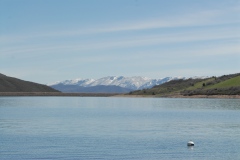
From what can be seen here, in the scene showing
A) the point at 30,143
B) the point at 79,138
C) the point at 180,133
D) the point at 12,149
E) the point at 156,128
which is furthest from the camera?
the point at 156,128

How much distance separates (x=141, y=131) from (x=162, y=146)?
53.0 feet

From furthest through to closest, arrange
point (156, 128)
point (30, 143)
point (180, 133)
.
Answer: point (156, 128)
point (180, 133)
point (30, 143)

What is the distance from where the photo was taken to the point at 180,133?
70.1 meters

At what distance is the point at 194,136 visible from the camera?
66625mm

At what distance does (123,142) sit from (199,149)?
9.17 m

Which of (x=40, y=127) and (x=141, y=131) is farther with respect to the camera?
(x=40, y=127)

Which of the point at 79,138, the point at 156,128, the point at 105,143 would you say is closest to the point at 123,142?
the point at 105,143

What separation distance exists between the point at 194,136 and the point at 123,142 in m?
11.9

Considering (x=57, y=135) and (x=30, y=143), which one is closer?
(x=30, y=143)

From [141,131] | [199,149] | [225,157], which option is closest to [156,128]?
[141,131]

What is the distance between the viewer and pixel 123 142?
5909 cm

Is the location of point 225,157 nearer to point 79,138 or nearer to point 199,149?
point 199,149

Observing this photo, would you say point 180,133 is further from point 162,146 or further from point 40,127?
point 40,127

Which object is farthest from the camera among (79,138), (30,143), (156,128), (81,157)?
(156,128)
